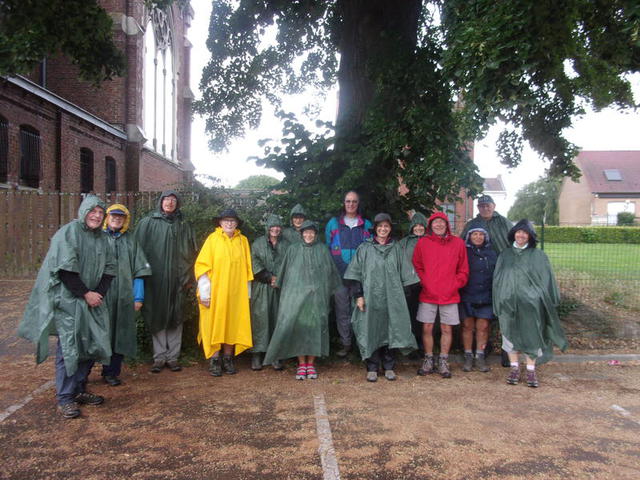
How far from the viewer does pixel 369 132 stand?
21.9 feet

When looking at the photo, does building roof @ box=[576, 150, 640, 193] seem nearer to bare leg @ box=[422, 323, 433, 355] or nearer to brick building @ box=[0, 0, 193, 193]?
brick building @ box=[0, 0, 193, 193]

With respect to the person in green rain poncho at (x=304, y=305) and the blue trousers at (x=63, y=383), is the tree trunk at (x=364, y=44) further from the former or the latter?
the blue trousers at (x=63, y=383)

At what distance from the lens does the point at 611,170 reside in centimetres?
5103

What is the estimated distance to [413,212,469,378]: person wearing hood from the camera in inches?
231

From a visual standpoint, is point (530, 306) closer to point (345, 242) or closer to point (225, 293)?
point (345, 242)

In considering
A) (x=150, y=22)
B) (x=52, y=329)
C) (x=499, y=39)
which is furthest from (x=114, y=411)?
(x=150, y=22)

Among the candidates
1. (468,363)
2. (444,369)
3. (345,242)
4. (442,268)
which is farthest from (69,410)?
(468,363)

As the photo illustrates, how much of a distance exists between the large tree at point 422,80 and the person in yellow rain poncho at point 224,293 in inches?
53.6

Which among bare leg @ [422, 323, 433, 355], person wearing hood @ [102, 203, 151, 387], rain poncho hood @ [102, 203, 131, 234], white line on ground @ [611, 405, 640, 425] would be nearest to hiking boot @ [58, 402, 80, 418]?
person wearing hood @ [102, 203, 151, 387]

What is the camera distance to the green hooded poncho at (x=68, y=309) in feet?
14.5

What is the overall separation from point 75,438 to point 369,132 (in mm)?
4817

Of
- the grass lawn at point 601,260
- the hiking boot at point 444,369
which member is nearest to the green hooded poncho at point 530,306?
the hiking boot at point 444,369

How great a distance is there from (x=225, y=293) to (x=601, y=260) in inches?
367

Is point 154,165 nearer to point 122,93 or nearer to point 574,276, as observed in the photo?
point 122,93
